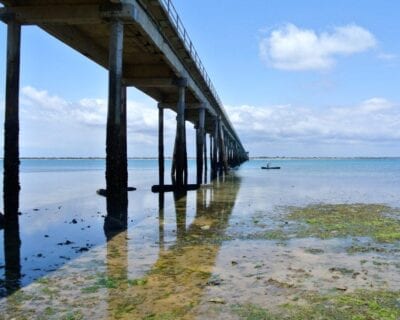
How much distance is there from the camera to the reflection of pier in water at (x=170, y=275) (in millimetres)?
5844

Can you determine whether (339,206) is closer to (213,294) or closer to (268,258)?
(268,258)

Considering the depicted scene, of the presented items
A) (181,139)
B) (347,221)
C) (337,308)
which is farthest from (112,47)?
(181,139)

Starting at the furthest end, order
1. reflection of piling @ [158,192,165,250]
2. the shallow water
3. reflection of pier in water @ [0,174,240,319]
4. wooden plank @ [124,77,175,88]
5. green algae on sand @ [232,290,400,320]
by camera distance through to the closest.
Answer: wooden plank @ [124,77,175,88] < reflection of piling @ [158,192,165,250] < the shallow water < reflection of pier in water @ [0,174,240,319] < green algae on sand @ [232,290,400,320]

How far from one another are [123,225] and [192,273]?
A: 5982mm

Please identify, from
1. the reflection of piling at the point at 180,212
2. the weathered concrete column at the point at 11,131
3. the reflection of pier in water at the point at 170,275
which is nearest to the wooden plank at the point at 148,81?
the reflection of piling at the point at 180,212

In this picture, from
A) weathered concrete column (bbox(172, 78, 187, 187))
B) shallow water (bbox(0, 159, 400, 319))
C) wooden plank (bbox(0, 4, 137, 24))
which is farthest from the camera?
weathered concrete column (bbox(172, 78, 187, 187))

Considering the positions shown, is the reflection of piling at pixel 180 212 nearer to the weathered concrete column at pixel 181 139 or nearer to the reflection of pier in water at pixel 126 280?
the reflection of pier in water at pixel 126 280

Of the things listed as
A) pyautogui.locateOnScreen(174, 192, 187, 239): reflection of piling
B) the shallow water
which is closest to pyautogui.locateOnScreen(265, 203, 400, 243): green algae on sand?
the shallow water

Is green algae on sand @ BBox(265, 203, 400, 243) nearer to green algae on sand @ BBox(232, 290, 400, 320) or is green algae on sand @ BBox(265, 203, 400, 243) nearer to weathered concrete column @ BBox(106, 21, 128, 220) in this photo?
weathered concrete column @ BBox(106, 21, 128, 220)

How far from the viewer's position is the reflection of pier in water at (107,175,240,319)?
5.84 meters

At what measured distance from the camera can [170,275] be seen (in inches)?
294

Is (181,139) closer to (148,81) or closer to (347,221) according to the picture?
(148,81)

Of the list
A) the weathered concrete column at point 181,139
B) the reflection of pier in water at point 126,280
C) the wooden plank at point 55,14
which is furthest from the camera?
the weathered concrete column at point 181,139

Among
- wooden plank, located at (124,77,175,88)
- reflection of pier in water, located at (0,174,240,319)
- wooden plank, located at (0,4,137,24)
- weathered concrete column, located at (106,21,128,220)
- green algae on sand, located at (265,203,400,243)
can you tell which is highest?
wooden plank, located at (0,4,137,24)
